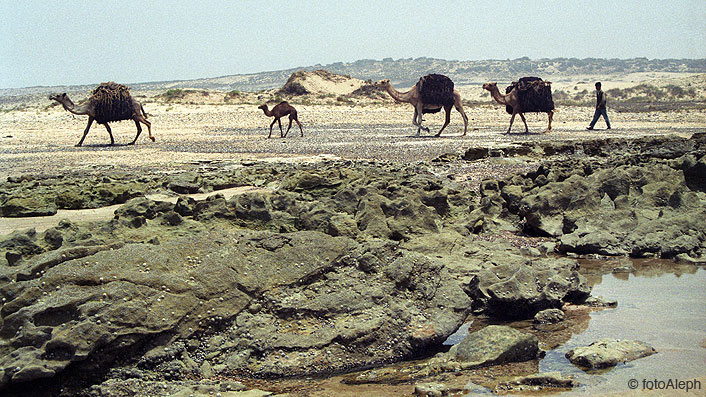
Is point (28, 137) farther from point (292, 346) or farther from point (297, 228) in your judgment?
point (292, 346)

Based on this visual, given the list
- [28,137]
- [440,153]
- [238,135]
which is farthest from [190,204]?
[28,137]

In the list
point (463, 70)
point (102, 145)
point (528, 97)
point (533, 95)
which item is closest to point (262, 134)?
point (102, 145)

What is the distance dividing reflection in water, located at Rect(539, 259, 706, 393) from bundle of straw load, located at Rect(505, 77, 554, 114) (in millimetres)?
15190

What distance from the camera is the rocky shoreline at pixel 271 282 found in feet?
16.3

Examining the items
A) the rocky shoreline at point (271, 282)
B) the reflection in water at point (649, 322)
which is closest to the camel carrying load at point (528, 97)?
the rocky shoreline at point (271, 282)

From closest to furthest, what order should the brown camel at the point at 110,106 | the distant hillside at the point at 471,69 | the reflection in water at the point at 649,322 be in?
the reflection in water at the point at 649,322
the brown camel at the point at 110,106
the distant hillside at the point at 471,69

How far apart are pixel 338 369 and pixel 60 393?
1.95m

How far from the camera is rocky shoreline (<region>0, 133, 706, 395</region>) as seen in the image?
4965 mm

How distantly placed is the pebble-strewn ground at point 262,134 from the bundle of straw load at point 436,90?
1.19m

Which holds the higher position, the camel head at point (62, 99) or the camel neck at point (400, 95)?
the camel head at point (62, 99)

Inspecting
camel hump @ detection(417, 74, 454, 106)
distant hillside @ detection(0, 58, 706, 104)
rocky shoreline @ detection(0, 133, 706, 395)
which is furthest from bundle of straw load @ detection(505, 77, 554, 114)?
distant hillside @ detection(0, 58, 706, 104)

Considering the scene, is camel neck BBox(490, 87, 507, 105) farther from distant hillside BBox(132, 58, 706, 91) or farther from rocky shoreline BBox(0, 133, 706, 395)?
distant hillside BBox(132, 58, 706, 91)

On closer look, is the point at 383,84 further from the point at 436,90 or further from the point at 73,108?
the point at 73,108

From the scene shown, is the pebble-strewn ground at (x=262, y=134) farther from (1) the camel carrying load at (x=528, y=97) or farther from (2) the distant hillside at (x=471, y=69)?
(2) the distant hillside at (x=471, y=69)
